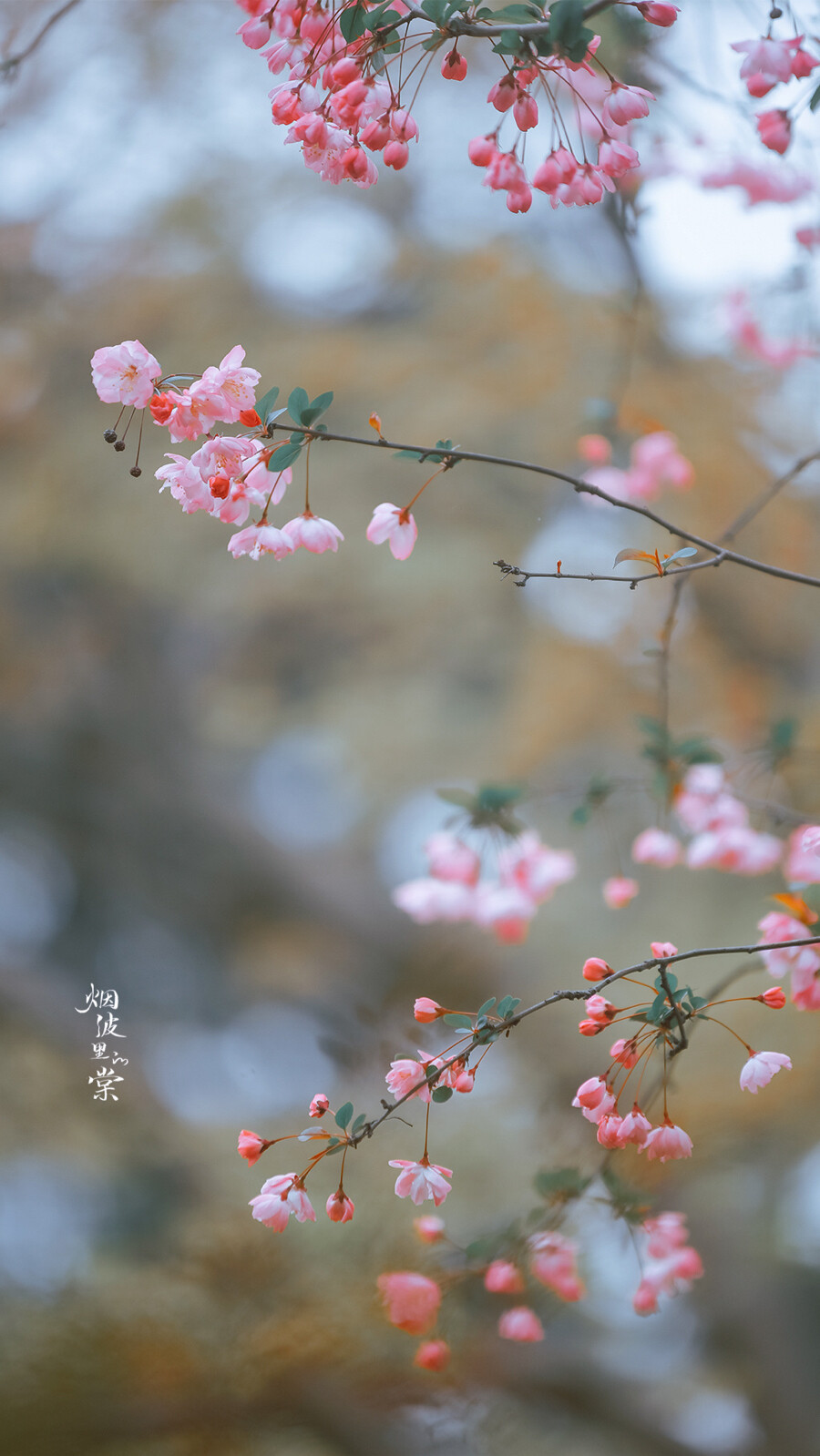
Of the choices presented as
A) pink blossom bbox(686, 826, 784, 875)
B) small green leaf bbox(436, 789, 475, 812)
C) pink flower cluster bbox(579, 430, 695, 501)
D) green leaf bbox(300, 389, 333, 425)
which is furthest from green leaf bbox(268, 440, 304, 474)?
pink flower cluster bbox(579, 430, 695, 501)

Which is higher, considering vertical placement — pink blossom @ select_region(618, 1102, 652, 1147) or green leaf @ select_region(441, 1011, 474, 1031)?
green leaf @ select_region(441, 1011, 474, 1031)

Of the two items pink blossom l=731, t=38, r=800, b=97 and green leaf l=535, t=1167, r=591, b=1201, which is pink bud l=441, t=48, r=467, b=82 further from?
green leaf l=535, t=1167, r=591, b=1201

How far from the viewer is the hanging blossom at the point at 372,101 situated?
492 millimetres

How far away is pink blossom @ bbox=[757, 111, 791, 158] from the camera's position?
0.57m

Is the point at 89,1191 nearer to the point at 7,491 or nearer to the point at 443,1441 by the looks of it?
the point at 443,1441

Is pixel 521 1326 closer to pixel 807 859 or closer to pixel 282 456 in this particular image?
pixel 807 859

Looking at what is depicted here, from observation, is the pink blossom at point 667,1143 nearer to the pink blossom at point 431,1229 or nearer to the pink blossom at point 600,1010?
the pink blossom at point 600,1010

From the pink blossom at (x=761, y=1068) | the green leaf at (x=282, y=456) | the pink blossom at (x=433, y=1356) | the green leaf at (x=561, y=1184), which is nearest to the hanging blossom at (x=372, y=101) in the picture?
the green leaf at (x=282, y=456)

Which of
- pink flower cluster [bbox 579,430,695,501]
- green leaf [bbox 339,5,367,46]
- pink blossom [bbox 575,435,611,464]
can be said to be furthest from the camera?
pink flower cluster [bbox 579,430,695,501]

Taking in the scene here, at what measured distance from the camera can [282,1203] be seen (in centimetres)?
52

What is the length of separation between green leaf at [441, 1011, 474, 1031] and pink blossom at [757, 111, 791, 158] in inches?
23.4

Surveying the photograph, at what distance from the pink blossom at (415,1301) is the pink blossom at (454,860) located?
0.43 metres

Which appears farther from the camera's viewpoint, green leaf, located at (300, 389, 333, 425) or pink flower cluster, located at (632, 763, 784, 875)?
pink flower cluster, located at (632, 763, 784, 875)

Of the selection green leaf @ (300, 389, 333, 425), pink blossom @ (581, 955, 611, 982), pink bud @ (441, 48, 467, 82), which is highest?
pink bud @ (441, 48, 467, 82)
